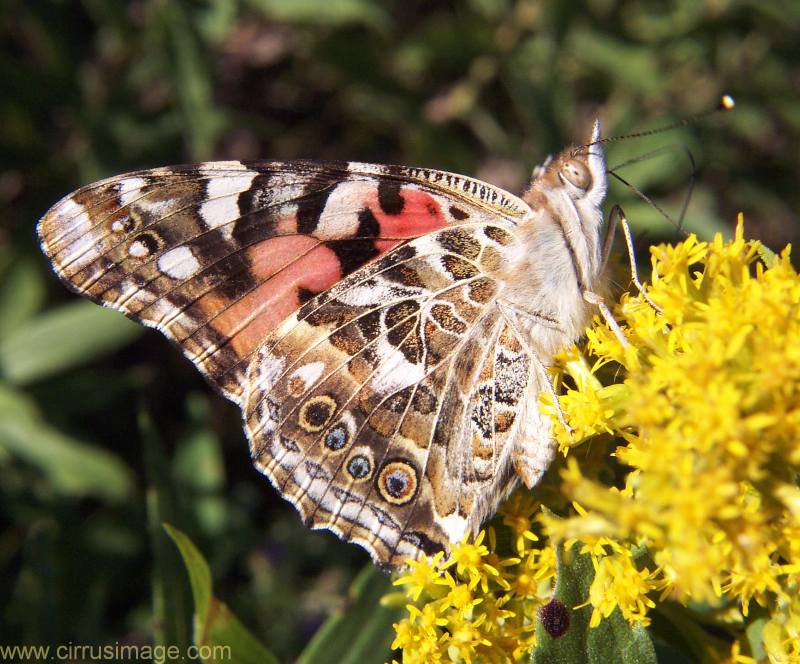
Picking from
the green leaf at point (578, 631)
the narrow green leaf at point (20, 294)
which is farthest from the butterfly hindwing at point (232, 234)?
Result: the narrow green leaf at point (20, 294)

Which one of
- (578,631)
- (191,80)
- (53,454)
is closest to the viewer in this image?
(578,631)

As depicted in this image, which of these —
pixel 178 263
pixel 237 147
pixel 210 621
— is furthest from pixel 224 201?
pixel 237 147

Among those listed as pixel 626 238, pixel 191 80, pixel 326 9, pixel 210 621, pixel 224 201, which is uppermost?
pixel 326 9

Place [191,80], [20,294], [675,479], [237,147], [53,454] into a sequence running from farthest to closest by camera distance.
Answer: [237,147] < [20,294] < [191,80] < [53,454] < [675,479]

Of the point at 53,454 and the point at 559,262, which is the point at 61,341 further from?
the point at 559,262

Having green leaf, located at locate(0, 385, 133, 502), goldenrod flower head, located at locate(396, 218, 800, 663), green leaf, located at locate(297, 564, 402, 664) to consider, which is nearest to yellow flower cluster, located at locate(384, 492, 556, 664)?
goldenrod flower head, located at locate(396, 218, 800, 663)

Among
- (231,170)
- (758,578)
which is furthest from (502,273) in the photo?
(758,578)
